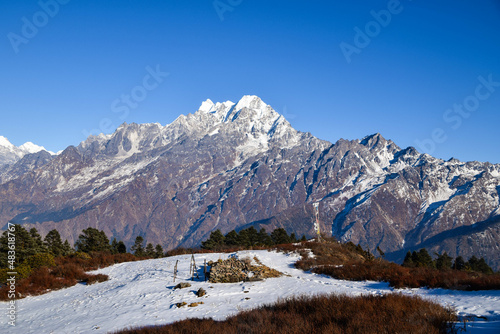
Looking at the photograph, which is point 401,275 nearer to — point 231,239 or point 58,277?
point 58,277

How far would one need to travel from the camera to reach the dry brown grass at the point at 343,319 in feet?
32.2

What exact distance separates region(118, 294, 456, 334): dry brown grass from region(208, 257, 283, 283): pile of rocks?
10980 mm

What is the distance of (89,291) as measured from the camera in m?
25.2

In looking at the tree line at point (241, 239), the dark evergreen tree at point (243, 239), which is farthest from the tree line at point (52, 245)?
the dark evergreen tree at point (243, 239)

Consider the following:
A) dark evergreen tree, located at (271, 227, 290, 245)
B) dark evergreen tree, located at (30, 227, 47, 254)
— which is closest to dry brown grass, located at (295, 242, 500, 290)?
dark evergreen tree, located at (30, 227, 47, 254)

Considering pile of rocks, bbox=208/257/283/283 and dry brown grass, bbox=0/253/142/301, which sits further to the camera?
dry brown grass, bbox=0/253/142/301

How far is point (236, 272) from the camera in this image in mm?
24641

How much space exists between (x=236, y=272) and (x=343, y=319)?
1469cm

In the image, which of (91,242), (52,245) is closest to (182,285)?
(52,245)

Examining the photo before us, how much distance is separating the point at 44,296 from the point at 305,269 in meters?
21.8

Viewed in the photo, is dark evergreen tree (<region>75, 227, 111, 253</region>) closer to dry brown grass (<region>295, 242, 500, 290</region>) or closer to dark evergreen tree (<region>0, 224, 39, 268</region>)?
dark evergreen tree (<region>0, 224, 39, 268</region>)

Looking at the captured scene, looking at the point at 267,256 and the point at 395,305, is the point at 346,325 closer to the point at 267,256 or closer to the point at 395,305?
the point at 395,305

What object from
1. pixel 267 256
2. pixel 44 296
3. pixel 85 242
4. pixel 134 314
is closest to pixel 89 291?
pixel 44 296

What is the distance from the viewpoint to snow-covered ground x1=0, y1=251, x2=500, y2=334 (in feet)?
51.8
